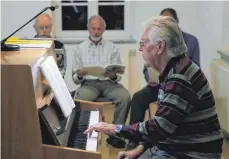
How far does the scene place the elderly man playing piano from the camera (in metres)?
1.71

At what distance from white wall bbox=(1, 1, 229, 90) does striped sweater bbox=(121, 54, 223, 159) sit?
2576 mm

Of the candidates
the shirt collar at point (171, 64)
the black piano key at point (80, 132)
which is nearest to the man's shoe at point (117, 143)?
the black piano key at point (80, 132)

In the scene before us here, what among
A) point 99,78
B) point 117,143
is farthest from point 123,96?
point 117,143

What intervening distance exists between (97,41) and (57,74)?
84.0 inches

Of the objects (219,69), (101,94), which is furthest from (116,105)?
(219,69)

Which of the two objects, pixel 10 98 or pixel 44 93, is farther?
pixel 44 93

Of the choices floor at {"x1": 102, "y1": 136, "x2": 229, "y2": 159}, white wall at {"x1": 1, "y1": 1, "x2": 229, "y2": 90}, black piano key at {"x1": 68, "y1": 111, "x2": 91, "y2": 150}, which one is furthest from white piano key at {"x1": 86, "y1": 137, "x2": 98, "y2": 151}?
white wall at {"x1": 1, "y1": 1, "x2": 229, "y2": 90}

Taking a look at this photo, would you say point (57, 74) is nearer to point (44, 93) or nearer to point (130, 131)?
point (44, 93)

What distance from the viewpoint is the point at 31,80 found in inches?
64.9

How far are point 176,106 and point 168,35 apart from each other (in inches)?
11.2

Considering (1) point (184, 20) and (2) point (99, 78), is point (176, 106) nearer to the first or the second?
(2) point (99, 78)

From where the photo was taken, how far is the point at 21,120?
5.48 feet

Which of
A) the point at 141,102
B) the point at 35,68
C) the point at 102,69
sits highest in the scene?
the point at 35,68

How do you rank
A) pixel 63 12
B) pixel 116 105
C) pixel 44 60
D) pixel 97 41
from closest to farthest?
pixel 44 60
pixel 116 105
pixel 97 41
pixel 63 12
